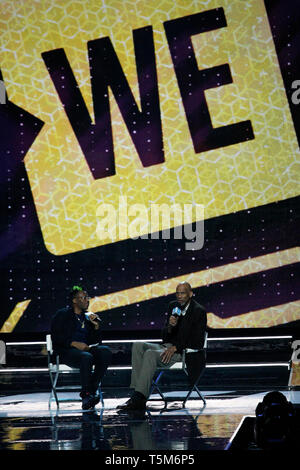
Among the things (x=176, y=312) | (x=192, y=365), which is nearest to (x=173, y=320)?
(x=176, y=312)

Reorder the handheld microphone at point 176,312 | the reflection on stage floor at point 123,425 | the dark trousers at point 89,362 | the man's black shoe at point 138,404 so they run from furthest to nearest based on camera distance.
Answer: the handheld microphone at point 176,312, the dark trousers at point 89,362, the man's black shoe at point 138,404, the reflection on stage floor at point 123,425

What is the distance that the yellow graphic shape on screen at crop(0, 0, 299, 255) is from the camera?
7.97 metres

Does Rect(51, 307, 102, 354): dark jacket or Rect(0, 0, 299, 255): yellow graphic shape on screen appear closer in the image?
Rect(51, 307, 102, 354): dark jacket

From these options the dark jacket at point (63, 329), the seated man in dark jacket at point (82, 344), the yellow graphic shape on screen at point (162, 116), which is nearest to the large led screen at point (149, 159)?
the yellow graphic shape on screen at point (162, 116)

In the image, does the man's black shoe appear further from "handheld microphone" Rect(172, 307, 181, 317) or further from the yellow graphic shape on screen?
the yellow graphic shape on screen

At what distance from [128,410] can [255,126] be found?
11.0 ft

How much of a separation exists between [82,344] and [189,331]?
923 mm

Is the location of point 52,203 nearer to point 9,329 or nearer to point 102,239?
point 102,239

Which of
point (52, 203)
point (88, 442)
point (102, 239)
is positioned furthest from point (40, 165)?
point (88, 442)

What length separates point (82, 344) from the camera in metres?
6.61

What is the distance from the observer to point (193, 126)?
8016 millimetres

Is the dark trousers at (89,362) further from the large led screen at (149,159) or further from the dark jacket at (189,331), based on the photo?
the large led screen at (149,159)

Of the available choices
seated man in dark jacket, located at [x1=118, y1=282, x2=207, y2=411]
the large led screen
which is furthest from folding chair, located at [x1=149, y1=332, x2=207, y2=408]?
the large led screen

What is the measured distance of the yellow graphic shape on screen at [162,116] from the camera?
7969 mm
